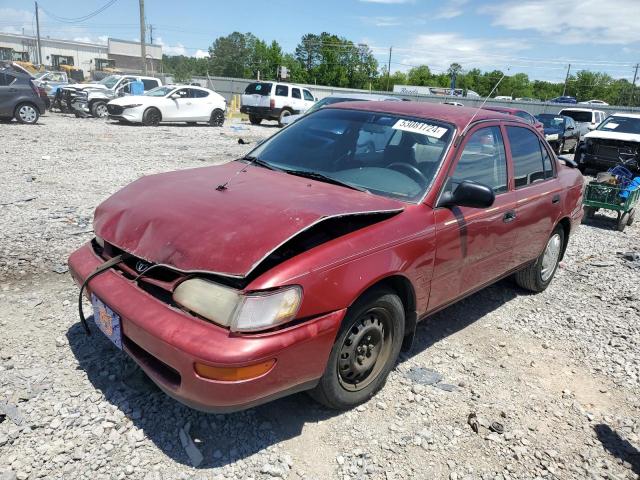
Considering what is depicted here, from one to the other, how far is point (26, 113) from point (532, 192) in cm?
1644

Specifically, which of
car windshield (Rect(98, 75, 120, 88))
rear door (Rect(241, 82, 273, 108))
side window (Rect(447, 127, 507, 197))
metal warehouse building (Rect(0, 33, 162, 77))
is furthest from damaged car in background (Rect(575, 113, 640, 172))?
metal warehouse building (Rect(0, 33, 162, 77))

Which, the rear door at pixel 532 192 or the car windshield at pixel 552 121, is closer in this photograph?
the rear door at pixel 532 192

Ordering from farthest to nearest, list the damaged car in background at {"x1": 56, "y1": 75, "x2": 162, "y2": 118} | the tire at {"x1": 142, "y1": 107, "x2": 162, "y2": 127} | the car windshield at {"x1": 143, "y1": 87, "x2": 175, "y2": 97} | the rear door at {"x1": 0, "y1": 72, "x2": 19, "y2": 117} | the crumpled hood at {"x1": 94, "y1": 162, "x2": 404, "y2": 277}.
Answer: the damaged car in background at {"x1": 56, "y1": 75, "x2": 162, "y2": 118}
the car windshield at {"x1": 143, "y1": 87, "x2": 175, "y2": 97}
the tire at {"x1": 142, "y1": 107, "x2": 162, "y2": 127}
the rear door at {"x1": 0, "y1": 72, "x2": 19, "y2": 117}
the crumpled hood at {"x1": 94, "y1": 162, "x2": 404, "y2": 277}

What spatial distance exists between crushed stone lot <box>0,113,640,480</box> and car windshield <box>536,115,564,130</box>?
14.3 metres

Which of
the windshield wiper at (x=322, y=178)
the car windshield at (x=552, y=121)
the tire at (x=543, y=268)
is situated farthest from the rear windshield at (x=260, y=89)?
the windshield wiper at (x=322, y=178)

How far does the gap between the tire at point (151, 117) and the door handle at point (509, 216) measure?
650 inches

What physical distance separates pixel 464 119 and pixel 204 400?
269 centimetres

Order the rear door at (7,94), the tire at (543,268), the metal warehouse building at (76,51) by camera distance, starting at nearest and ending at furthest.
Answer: the tire at (543,268) → the rear door at (7,94) → the metal warehouse building at (76,51)

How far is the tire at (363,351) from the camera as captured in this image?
2615mm

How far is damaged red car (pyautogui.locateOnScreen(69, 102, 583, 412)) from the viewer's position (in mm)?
2225

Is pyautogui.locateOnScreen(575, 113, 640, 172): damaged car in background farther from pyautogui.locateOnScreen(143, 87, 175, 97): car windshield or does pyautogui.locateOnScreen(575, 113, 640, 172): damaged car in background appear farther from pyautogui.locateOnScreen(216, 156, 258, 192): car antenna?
pyautogui.locateOnScreen(143, 87, 175, 97): car windshield

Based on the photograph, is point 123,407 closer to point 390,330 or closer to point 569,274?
point 390,330

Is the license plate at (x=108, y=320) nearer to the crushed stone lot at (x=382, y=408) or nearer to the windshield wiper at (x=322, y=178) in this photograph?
the crushed stone lot at (x=382, y=408)

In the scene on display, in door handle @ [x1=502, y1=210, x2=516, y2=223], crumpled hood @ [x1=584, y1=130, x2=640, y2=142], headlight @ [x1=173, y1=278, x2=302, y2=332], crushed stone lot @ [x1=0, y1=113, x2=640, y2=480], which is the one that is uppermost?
crumpled hood @ [x1=584, y1=130, x2=640, y2=142]
